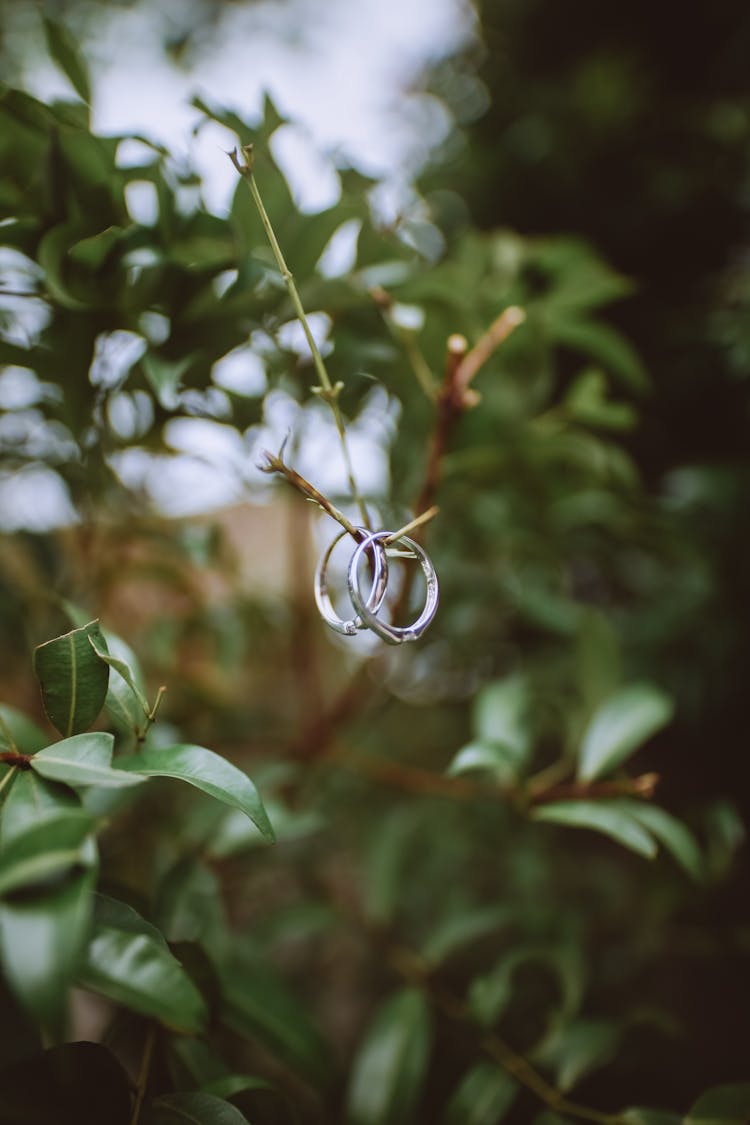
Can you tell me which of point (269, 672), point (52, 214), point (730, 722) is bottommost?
point (730, 722)

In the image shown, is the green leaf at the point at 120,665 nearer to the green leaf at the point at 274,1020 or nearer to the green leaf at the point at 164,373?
the green leaf at the point at 164,373

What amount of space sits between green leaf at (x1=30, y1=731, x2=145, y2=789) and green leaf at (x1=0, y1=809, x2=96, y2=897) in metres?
0.02

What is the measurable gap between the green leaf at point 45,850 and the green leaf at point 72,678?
0.29 ft

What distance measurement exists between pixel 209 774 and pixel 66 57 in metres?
0.49

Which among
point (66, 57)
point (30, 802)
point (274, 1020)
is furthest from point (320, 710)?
point (66, 57)

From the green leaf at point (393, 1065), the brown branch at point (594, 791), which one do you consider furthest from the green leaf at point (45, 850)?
the green leaf at point (393, 1065)

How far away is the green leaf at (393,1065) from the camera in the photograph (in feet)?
1.88

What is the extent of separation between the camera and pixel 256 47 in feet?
3.86

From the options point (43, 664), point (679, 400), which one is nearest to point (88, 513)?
point (43, 664)

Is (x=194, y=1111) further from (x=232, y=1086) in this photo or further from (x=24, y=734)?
(x=24, y=734)

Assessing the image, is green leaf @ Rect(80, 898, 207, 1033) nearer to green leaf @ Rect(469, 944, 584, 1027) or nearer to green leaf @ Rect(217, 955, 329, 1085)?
green leaf @ Rect(217, 955, 329, 1085)

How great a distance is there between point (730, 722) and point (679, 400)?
0.49m

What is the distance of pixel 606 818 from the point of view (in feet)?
1.52

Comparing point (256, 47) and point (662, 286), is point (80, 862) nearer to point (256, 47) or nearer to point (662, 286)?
point (662, 286)
